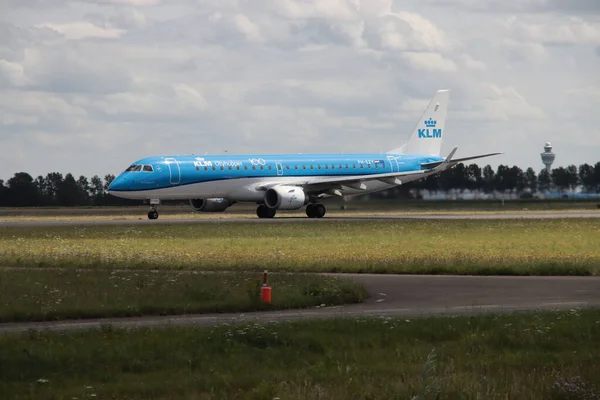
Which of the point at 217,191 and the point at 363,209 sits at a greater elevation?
the point at 217,191

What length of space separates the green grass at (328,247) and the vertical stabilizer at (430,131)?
18.3 metres

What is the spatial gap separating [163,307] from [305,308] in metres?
3.05

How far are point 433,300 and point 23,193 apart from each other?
9380 cm

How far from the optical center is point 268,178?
73.2 metres

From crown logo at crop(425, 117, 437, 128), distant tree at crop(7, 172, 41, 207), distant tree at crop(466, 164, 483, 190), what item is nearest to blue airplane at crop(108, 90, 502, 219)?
crown logo at crop(425, 117, 437, 128)

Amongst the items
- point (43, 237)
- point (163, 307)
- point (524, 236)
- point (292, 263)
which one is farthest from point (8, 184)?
point (163, 307)

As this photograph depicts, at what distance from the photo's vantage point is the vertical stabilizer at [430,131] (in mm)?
84125

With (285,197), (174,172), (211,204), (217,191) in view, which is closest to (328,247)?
(285,197)

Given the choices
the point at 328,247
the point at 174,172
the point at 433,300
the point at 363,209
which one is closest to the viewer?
the point at 433,300

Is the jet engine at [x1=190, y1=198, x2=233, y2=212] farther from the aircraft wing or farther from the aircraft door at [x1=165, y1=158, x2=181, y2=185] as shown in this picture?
the aircraft door at [x1=165, y1=158, x2=181, y2=185]

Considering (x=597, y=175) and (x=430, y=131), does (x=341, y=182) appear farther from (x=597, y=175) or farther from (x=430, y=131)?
(x=597, y=175)

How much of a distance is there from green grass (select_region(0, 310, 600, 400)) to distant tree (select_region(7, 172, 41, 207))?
317 ft

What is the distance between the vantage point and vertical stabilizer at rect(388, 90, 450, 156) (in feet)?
276

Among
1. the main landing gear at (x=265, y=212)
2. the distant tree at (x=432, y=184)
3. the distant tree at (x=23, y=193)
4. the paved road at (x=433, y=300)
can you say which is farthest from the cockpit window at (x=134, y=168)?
the distant tree at (x=23, y=193)
